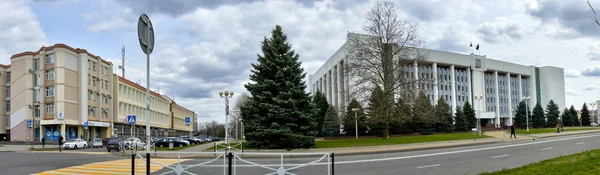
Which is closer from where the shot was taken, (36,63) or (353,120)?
(353,120)

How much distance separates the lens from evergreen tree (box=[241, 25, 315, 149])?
3359cm

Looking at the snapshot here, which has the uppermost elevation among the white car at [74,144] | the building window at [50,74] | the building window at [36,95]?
the building window at [50,74]

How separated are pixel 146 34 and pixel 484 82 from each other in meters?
102

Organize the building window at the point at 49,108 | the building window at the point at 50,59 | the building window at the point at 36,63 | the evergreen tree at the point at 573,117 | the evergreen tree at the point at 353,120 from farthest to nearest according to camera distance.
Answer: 1. the evergreen tree at the point at 573,117
2. the building window at the point at 36,63
3. the building window at the point at 50,59
4. the building window at the point at 49,108
5. the evergreen tree at the point at 353,120

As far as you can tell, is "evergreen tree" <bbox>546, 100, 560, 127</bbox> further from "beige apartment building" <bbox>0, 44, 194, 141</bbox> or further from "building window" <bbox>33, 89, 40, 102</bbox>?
"building window" <bbox>33, 89, 40, 102</bbox>

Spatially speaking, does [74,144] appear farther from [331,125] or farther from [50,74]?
[331,125]

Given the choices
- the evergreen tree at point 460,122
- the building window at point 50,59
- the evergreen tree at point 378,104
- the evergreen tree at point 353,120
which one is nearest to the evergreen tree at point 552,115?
the evergreen tree at point 460,122

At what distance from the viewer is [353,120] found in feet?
180

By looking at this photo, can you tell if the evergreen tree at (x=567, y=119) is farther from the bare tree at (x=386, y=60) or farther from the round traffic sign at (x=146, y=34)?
the round traffic sign at (x=146, y=34)

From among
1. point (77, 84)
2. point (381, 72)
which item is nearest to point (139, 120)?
point (77, 84)

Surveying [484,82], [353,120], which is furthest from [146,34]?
[484,82]

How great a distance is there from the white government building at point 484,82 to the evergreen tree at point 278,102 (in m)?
51.3

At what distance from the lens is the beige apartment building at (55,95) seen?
6178 cm

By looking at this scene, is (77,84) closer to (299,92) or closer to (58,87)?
(58,87)
